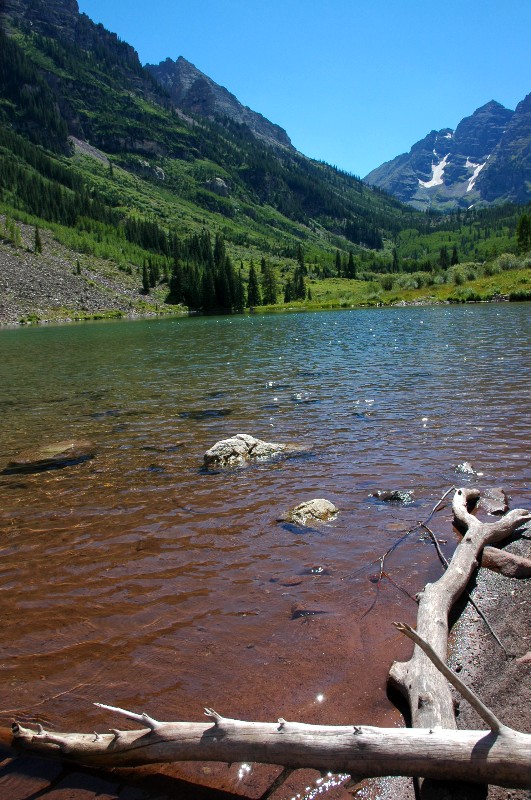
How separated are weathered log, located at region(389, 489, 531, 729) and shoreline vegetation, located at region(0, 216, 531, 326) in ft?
335

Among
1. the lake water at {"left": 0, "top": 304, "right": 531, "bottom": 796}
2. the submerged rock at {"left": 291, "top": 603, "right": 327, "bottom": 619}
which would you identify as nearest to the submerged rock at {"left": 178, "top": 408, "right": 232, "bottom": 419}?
the lake water at {"left": 0, "top": 304, "right": 531, "bottom": 796}

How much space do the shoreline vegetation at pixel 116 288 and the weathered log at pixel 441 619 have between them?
102m

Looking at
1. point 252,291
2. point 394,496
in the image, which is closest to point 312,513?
point 394,496

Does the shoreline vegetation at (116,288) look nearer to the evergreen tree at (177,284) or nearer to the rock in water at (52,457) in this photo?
the evergreen tree at (177,284)

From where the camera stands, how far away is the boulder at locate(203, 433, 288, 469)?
13.6 metres

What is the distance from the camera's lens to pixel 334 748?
3.99 meters

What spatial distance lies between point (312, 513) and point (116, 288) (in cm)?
15989

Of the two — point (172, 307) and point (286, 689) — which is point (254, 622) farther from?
point (172, 307)

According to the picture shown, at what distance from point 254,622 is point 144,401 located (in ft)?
57.5

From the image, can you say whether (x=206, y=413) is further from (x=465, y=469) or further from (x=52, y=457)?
(x=465, y=469)

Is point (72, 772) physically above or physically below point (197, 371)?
below

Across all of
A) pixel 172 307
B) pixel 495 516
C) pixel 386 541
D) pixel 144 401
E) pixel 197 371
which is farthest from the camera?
pixel 172 307

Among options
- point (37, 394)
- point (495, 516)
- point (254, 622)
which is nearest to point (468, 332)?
point (37, 394)

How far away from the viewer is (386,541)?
898 centimetres
